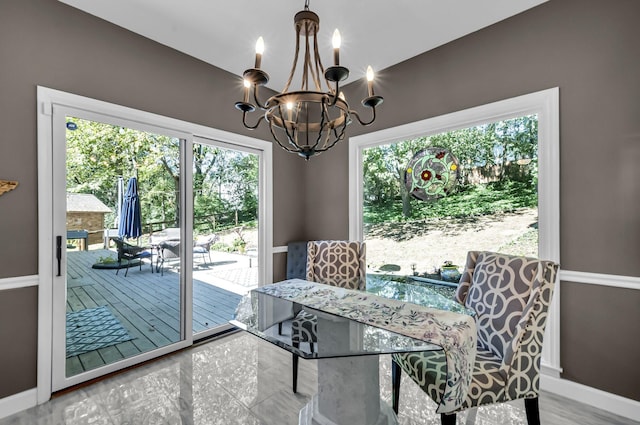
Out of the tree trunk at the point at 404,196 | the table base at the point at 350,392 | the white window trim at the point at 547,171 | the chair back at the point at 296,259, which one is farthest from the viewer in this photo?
the chair back at the point at 296,259

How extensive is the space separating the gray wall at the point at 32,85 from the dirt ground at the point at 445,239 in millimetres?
2544

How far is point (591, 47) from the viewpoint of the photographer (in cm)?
194

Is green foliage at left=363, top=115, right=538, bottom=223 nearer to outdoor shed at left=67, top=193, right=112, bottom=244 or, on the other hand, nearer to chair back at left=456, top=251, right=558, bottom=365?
chair back at left=456, top=251, right=558, bottom=365

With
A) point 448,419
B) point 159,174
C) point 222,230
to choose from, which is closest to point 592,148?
point 448,419

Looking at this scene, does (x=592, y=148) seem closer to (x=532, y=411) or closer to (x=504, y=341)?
(x=504, y=341)

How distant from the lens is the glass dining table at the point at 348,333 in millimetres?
1261

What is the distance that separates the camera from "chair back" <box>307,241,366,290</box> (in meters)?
2.38

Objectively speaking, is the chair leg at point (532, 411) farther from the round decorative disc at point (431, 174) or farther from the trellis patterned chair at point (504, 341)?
the round decorative disc at point (431, 174)

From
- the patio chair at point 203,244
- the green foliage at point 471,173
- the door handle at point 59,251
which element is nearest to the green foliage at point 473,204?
the green foliage at point 471,173

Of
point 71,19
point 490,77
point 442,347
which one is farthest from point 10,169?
point 490,77

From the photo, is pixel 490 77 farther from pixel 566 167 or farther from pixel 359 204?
pixel 359 204

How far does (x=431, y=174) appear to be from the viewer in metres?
2.83

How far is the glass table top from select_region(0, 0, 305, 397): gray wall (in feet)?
4.97

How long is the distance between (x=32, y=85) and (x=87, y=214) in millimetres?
939
